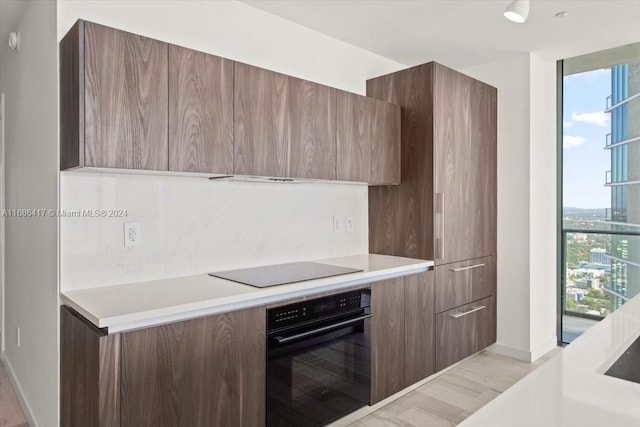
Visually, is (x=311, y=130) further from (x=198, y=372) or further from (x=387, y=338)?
(x=198, y=372)

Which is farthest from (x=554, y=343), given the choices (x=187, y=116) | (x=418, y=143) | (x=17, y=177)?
(x=17, y=177)

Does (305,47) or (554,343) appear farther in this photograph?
(554,343)

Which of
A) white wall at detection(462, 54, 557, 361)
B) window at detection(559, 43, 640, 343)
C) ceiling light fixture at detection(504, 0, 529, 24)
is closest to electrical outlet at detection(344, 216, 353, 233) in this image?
white wall at detection(462, 54, 557, 361)

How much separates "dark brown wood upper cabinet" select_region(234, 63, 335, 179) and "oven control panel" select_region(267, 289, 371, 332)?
2.44ft

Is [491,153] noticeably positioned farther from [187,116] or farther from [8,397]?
[8,397]

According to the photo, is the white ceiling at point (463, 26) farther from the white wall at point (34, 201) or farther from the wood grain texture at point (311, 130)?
the white wall at point (34, 201)

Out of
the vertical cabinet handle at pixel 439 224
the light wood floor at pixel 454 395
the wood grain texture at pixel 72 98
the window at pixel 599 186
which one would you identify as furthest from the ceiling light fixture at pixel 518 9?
the light wood floor at pixel 454 395

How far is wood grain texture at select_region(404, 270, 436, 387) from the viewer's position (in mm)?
2746

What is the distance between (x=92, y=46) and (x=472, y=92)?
2.68 meters

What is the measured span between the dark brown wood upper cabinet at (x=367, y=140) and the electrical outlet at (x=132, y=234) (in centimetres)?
125

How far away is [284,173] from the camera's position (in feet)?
7.90

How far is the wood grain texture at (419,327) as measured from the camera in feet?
9.01

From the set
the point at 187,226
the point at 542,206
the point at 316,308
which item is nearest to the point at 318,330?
the point at 316,308

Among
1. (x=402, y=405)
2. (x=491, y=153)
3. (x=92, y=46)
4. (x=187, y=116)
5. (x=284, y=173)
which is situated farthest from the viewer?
(x=491, y=153)
